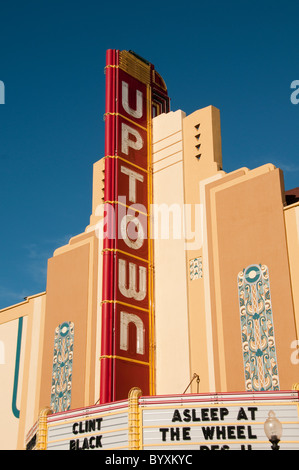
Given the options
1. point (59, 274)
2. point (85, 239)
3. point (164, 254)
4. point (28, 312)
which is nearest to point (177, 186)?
point (164, 254)

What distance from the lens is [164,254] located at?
72.6 feet

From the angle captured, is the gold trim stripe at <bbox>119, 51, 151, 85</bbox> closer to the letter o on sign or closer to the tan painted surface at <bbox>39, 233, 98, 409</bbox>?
the letter o on sign

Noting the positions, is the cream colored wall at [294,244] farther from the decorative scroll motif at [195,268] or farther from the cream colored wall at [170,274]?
the cream colored wall at [170,274]

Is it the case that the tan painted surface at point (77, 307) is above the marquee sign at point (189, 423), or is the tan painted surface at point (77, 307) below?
above

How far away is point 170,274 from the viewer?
21.7 m

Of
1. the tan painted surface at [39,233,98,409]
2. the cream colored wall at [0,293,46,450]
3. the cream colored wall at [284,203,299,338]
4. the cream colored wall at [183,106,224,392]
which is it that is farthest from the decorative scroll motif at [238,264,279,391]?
the cream colored wall at [0,293,46,450]

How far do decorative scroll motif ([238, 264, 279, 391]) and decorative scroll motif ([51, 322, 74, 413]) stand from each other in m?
7.42

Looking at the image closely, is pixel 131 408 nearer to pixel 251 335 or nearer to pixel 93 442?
pixel 93 442

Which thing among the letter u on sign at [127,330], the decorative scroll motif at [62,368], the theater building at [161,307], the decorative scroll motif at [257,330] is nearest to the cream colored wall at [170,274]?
the theater building at [161,307]

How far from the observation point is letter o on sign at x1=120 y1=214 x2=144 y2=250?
2119cm

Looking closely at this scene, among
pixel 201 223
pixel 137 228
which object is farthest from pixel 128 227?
pixel 201 223

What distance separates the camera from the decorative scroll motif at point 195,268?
20853mm

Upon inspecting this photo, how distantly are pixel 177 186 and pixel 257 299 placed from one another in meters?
5.90

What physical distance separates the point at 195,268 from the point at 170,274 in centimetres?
109
